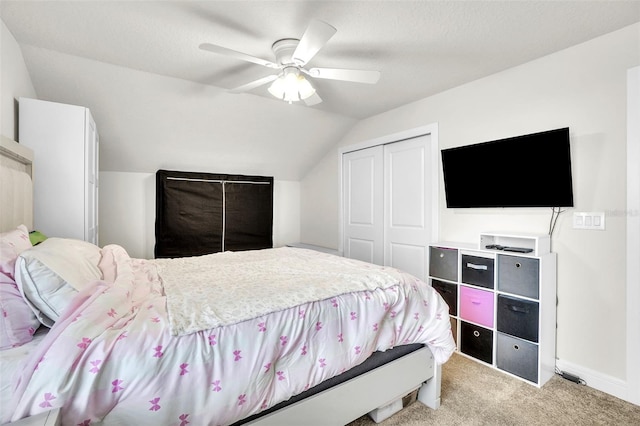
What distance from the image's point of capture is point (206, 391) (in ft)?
3.59

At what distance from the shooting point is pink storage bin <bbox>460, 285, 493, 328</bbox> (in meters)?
2.36

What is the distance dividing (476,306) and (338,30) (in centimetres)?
233

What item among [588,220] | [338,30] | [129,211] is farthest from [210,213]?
[588,220]

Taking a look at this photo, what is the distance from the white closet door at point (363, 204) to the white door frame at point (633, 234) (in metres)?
2.12

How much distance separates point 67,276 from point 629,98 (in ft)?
10.7

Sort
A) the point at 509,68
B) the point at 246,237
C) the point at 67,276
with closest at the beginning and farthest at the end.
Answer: the point at 67,276 → the point at 509,68 → the point at 246,237

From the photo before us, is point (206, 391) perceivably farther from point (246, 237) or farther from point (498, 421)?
point (246, 237)

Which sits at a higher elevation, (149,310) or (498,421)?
(149,310)

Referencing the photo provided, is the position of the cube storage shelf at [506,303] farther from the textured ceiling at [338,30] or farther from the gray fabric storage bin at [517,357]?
the textured ceiling at [338,30]

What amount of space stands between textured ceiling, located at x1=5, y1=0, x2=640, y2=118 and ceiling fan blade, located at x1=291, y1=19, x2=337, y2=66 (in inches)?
9.1

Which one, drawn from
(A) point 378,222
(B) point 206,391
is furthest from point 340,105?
(B) point 206,391

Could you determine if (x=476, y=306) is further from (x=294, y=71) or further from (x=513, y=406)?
(x=294, y=71)

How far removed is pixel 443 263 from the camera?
106 inches

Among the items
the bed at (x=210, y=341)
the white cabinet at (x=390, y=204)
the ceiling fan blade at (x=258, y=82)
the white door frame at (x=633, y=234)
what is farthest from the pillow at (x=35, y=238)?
the white door frame at (x=633, y=234)
